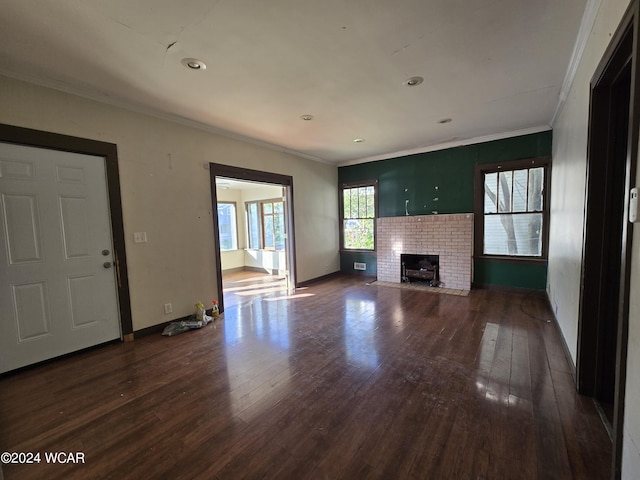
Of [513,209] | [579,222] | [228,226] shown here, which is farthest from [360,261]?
[579,222]

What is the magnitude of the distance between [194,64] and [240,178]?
2.07m

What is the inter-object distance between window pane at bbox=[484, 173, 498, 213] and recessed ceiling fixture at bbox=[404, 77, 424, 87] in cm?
286

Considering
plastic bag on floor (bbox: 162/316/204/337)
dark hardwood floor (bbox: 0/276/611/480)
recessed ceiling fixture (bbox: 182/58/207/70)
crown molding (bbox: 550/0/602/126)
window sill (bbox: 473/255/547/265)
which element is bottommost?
dark hardwood floor (bbox: 0/276/611/480)

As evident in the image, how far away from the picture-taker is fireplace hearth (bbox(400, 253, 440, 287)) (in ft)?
17.2

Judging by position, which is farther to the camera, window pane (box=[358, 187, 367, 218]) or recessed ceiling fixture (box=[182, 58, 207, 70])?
window pane (box=[358, 187, 367, 218])

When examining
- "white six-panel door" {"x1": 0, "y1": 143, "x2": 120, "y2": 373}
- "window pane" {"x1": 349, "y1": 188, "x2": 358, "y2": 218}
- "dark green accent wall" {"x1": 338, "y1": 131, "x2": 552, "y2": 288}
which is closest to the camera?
"white six-panel door" {"x1": 0, "y1": 143, "x2": 120, "y2": 373}

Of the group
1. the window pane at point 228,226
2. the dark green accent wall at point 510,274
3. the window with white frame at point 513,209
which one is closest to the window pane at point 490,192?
the window with white frame at point 513,209

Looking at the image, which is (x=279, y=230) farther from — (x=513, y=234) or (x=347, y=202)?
(x=513, y=234)

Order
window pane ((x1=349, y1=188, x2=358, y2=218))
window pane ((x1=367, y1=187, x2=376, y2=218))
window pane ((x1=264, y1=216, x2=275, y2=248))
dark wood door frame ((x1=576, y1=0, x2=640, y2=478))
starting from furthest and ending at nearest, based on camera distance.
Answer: window pane ((x1=264, y1=216, x2=275, y2=248)) < window pane ((x1=349, y1=188, x2=358, y2=218)) < window pane ((x1=367, y1=187, x2=376, y2=218)) < dark wood door frame ((x1=576, y1=0, x2=640, y2=478))

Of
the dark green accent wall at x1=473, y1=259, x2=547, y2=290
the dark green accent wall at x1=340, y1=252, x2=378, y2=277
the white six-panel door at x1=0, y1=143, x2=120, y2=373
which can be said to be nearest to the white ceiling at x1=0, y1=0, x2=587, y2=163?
the white six-panel door at x1=0, y1=143, x2=120, y2=373

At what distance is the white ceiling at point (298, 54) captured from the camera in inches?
70.8

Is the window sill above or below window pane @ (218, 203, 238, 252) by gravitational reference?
below

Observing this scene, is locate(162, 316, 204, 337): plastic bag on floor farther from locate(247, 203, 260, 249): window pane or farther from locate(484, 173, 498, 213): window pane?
locate(484, 173, 498, 213): window pane

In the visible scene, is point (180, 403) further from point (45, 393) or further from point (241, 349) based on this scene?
point (45, 393)
